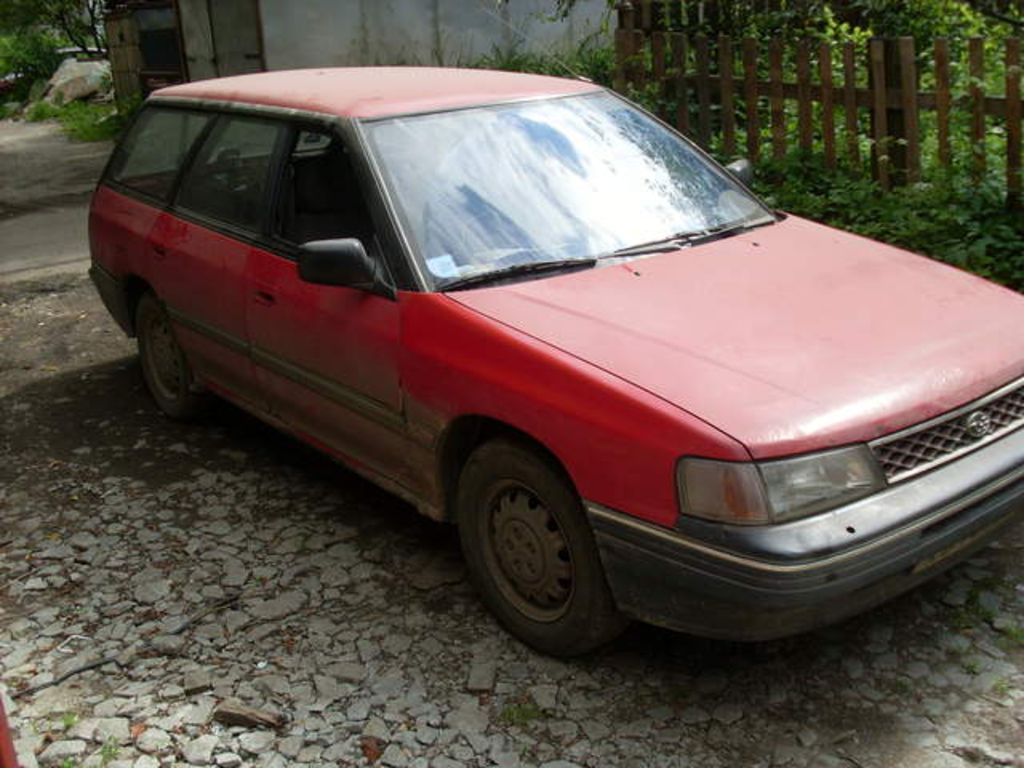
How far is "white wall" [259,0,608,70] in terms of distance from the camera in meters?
14.0

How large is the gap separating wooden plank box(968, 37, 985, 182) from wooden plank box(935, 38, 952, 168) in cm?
14

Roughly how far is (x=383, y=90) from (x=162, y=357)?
2.03 metres

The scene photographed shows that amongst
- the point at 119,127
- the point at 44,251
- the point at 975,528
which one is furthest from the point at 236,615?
the point at 119,127

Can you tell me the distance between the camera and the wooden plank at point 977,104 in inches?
245

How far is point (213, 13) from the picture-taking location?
1480cm

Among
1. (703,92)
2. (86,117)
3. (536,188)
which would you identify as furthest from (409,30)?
(536,188)

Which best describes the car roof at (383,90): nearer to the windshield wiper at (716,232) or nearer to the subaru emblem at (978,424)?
the windshield wiper at (716,232)

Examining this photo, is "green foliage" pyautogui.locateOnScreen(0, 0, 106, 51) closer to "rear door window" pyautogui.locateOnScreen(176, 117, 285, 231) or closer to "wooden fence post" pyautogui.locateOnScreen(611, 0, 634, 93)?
"wooden fence post" pyautogui.locateOnScreen(611, 0, 634, 93)

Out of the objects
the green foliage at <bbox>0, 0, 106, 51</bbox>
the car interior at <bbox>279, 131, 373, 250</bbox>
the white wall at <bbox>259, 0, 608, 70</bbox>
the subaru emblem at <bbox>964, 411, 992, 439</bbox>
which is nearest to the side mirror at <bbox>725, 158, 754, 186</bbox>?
the car interior at <bbox>279, 131, 373, 250</bbox>

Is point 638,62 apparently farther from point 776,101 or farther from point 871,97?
point 871,97

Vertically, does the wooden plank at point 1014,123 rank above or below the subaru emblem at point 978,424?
above

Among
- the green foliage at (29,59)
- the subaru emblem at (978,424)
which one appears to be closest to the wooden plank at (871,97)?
the subaru emblem at (978,424)

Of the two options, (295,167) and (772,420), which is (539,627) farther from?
(295,167)

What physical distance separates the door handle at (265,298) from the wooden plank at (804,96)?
4.31m
